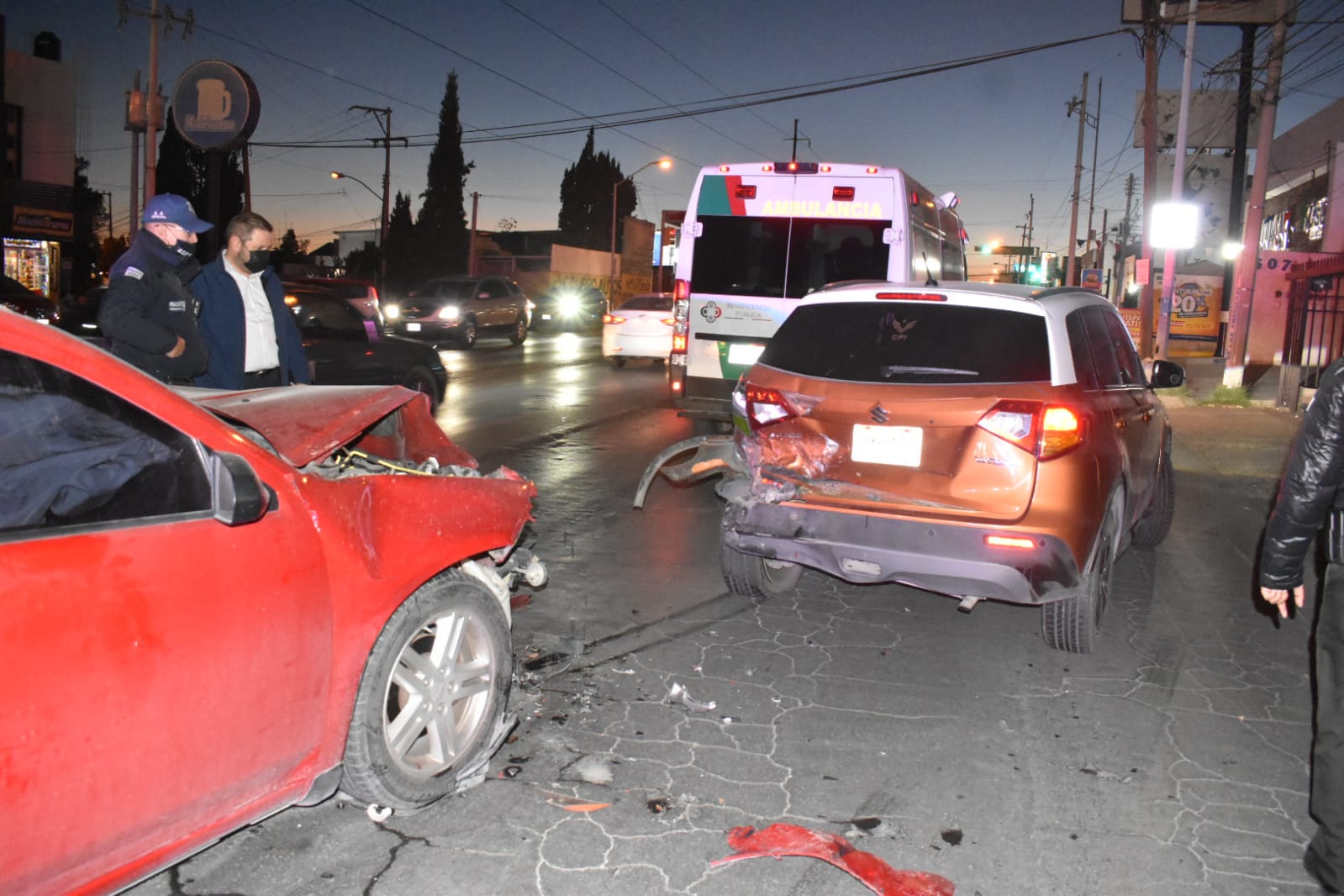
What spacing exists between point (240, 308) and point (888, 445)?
12.3 feet

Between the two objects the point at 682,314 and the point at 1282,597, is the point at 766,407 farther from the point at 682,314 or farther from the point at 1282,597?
the point at 682,314

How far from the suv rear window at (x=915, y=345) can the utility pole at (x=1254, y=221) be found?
18767 mm

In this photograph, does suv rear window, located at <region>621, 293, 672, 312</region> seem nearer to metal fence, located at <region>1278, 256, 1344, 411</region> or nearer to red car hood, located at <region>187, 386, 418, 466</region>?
metal fence, located at <region>1278, 256, 1344, 411</region>

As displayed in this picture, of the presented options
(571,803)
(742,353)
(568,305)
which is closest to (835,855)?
(571,803)

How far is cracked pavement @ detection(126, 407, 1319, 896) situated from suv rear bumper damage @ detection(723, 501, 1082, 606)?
0.50m

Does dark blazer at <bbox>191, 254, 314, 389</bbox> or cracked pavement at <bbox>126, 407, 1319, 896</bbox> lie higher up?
dark blazer at <bbox>191, 254, 314, 389</bbox>

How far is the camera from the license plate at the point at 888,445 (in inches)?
185

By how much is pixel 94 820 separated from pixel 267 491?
86 cm

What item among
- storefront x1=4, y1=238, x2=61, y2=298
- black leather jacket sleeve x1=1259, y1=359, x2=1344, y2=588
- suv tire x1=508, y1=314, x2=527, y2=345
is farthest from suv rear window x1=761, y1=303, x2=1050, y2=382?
storefront x1=4, y1=238, x2=61, y2=298

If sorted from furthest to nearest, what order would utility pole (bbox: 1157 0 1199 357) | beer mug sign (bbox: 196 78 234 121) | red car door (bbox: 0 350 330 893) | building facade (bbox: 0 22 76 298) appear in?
building facade (bbox: 0 22 76 298) < utility pole (bbox: 1157 0 1199 357) < beer mug sign (bbox: 196 78 234 121) < red car door (bbox: 0 350 330 893)

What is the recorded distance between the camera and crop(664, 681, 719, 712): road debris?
440 centimetres

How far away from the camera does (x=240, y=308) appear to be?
233 inches

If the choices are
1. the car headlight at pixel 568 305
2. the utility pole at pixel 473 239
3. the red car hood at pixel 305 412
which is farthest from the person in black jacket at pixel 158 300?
the utility pole at pixel 473 239

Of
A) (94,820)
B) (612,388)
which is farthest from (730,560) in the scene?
(612,388)
